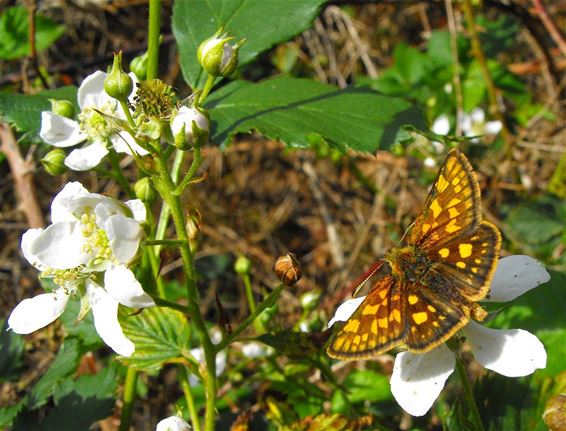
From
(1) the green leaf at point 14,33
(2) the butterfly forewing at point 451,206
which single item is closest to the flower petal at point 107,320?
(2) the butterfly forewing at point 451,206

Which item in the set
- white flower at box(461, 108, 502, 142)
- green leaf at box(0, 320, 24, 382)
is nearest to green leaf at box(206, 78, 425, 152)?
green leaf at box(0, 320, 24, 382)

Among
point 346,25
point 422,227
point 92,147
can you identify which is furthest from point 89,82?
point 346,25

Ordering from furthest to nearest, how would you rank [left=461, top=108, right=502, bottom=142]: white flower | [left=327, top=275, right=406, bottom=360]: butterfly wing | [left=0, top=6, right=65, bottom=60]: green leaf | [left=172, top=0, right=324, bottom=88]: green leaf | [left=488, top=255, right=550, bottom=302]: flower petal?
1. [left=461, top=108, right=502, bottom=142]: white flower
2. [left=0, top=6, right=65, bottom=60]: green leaf
3. [left=172, top=0, right=324, bottom=88]: green leaf
4. [left=488, top=255, right=550, bottom=302]: flower petal
5. [left=327, top=275, right=406, bottom=360]: butterfly wing

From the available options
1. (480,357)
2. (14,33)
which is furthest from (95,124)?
(14,33)

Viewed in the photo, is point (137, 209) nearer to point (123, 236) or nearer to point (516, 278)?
point (123, 236)

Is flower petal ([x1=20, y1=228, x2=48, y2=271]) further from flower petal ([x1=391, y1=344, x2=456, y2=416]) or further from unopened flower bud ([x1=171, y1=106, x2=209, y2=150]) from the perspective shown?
flower petal ([x1=391, y1=344, x2=456, y2=416])

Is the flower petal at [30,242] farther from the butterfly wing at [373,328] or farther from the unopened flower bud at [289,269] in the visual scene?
the butterfly wing at [373,328]

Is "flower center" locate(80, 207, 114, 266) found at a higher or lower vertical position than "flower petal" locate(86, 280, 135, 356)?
higher
